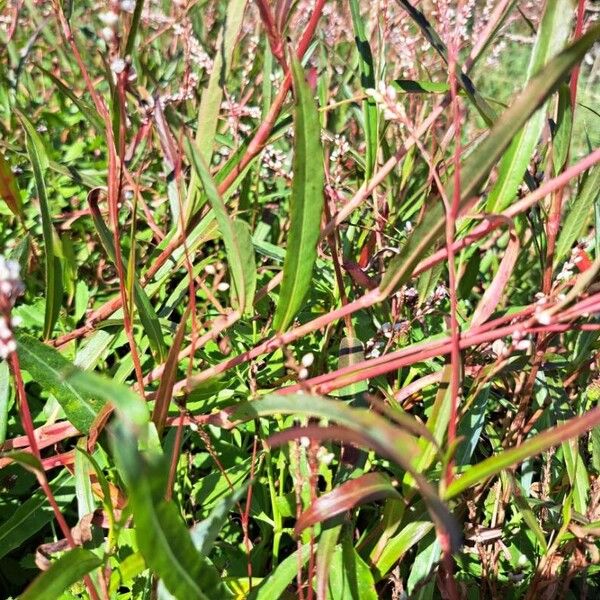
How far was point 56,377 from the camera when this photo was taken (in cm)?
82

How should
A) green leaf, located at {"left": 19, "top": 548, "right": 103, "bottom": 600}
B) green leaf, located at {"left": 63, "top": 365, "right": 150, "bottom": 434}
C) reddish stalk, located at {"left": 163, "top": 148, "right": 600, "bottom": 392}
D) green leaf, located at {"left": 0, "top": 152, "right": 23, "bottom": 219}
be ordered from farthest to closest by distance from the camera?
green leaf, located at {"left": 0, "top": 152, "right": 23, "bottom": 219}, reddish stalk, located at {"left": 163, "top": 148, "right": 600, "bottom": 392}, green leaf, located at {"left": 19, "top": 548, "right": 103, "bottom": 600}, green leaf, located at {"left": 63, "top": 365, "right": 150, "bottom": 434}

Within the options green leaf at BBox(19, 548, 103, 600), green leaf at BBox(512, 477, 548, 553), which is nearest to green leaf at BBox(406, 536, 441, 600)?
green leaf at BBox(512, 477, 548, 553)

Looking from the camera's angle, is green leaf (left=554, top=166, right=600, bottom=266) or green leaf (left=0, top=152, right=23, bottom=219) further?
green leaf (left=0, top=152, right=23, bottom=219)

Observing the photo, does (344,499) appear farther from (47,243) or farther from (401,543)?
(47,243)

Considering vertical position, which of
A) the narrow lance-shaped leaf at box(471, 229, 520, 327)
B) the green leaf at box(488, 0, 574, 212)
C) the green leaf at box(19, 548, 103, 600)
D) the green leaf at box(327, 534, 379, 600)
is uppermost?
the green leaf at box(488, 0, 574, 212)

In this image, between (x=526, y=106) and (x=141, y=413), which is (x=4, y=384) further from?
(x=526, y=106)

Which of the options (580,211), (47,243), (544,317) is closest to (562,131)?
(580,211)

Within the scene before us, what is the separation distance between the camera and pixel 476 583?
0.96m

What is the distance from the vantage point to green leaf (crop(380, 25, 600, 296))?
565mm

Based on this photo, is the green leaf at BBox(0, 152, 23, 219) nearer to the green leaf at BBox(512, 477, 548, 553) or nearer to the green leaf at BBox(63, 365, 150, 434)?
the green leaf at BBox(63, 365, 150, 434)

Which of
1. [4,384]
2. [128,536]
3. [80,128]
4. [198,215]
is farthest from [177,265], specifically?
[80,128]

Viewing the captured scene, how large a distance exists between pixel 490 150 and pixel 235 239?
0.28 metres

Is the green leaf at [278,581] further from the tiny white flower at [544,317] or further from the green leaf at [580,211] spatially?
the green leaf at [580,211]

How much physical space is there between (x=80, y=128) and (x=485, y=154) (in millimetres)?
1474
